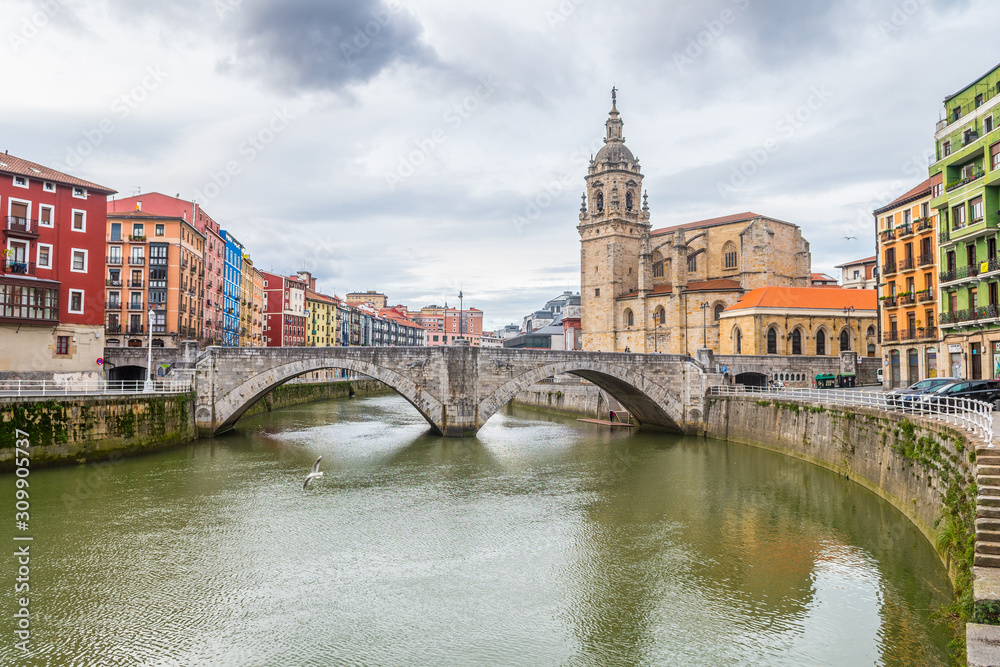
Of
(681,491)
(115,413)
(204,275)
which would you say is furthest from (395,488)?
(204,275)

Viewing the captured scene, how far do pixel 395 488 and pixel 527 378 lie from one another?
14.4m

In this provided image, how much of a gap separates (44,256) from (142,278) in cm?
1744

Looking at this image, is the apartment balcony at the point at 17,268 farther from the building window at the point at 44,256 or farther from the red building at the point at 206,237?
the red building at the point at 206,237

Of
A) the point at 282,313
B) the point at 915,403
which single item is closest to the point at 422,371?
the point at 915,403

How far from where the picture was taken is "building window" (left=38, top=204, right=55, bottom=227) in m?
31.9

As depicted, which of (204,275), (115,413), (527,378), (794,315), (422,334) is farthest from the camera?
(422,334)

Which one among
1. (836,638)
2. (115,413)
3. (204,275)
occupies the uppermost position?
(204,275)

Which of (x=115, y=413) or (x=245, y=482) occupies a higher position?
(x=115, y=413)

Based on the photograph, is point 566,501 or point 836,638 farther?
point 566,501

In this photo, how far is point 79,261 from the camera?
33.4 metres

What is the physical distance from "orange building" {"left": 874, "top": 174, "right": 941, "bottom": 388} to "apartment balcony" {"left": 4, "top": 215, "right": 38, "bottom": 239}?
43.7 meters

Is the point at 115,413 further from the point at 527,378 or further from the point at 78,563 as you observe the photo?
the point at 527,378

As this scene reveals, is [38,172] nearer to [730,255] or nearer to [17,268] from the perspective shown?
[17,268]

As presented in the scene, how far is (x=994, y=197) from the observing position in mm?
26906
